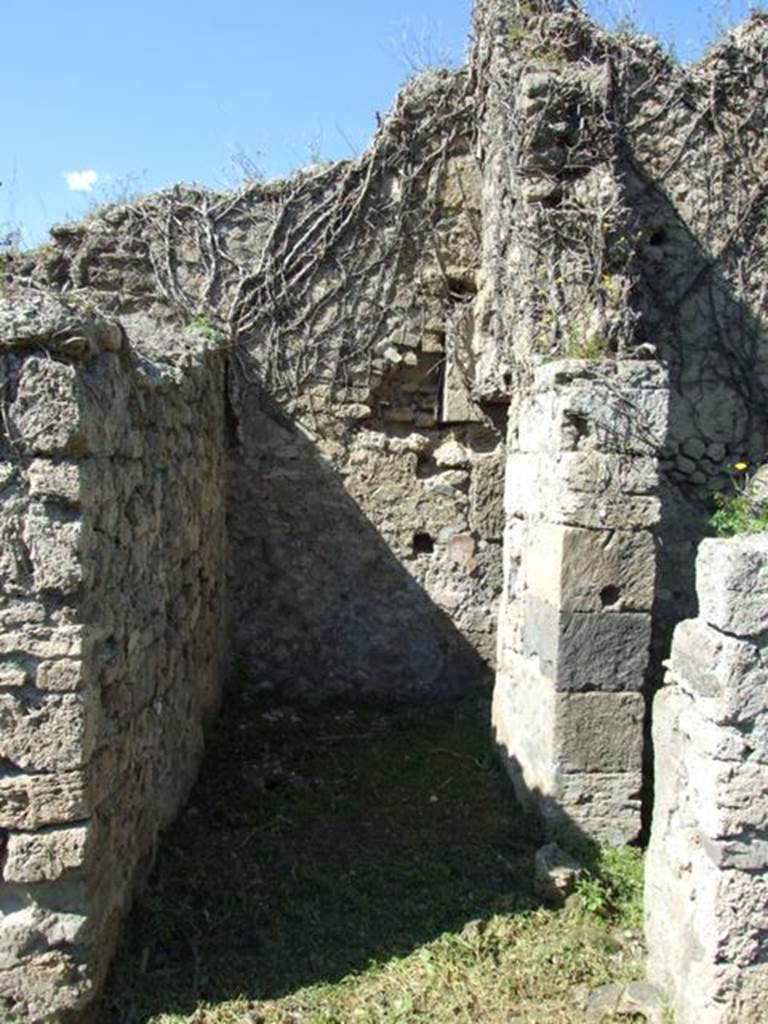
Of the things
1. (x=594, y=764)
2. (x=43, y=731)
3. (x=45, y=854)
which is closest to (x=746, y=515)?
(x=594, y=764)

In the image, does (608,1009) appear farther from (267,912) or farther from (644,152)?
(644,152)

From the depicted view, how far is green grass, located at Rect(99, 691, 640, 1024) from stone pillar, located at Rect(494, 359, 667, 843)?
418 millimetres

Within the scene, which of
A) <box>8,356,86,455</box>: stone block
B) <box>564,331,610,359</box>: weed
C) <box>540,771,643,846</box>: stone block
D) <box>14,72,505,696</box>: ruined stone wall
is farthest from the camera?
<box>14,72,505,696</box>: ruined stone wall

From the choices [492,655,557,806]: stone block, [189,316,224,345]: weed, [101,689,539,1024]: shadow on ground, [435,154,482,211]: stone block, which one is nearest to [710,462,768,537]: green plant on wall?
[492,655,557,806]: stone block

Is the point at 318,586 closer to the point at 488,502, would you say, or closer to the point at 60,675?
the point at 488,502

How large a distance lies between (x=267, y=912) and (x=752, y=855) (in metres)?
2.06

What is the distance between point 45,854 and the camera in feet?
10.8

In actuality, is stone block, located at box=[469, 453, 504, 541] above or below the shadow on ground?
above

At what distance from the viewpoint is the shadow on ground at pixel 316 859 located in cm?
385

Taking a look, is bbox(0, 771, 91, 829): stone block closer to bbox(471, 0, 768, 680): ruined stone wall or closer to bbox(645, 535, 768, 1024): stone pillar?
bbox(645, 535, 768, 1024): stone pillar

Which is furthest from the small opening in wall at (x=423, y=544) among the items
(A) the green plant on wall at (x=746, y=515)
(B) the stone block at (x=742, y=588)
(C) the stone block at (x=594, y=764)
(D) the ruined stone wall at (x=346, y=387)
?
(B) the stone block at (x=742, y=588)

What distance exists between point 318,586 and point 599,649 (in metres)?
2.83

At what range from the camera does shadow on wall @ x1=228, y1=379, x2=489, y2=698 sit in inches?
Result: 289

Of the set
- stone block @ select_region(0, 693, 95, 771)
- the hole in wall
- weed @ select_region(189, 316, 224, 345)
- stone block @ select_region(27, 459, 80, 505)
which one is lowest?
stone block @ select_region(0, 693, 95, 771)
